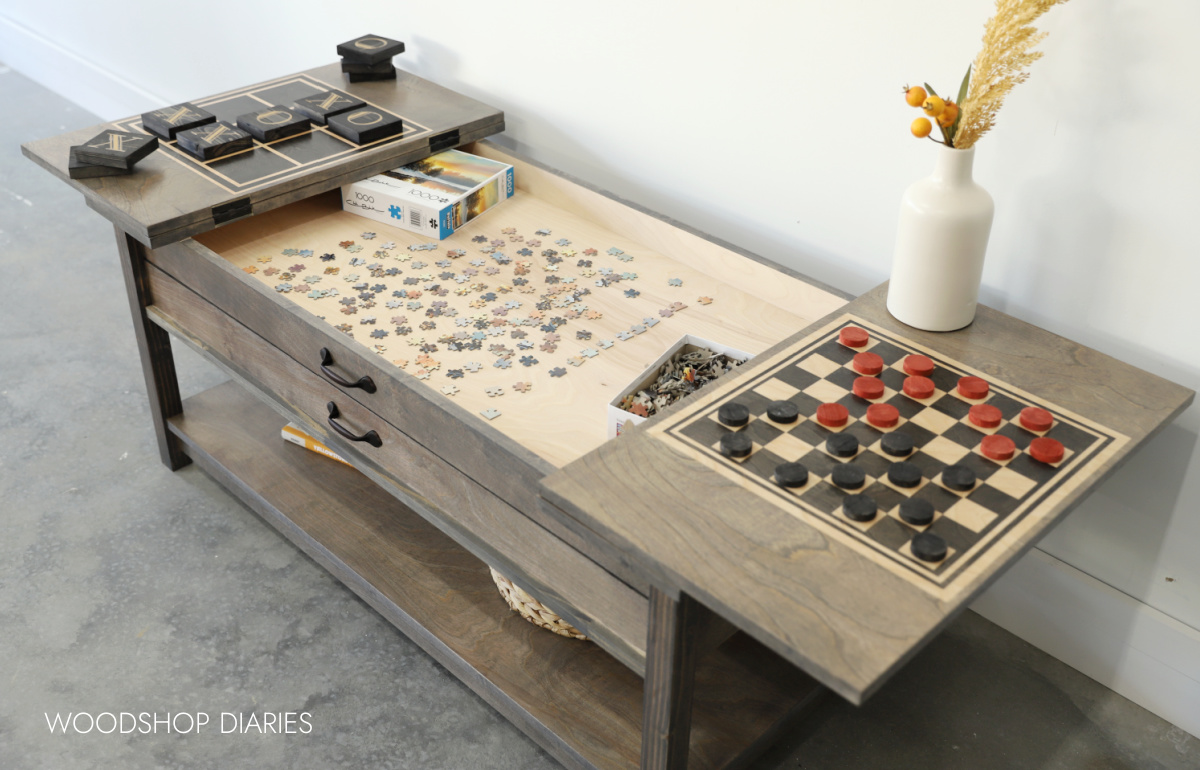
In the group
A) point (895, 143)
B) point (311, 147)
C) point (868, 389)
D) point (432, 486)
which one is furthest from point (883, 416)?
point (311, 147)

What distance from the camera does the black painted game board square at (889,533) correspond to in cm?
117

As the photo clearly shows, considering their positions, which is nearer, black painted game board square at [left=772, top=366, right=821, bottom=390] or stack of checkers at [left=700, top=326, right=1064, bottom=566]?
stack of checkers at [left=700, top=326, right=1064, bottom=566]

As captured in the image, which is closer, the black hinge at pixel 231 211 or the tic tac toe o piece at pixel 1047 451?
the tic tac toe o piece at pixel 1047 451

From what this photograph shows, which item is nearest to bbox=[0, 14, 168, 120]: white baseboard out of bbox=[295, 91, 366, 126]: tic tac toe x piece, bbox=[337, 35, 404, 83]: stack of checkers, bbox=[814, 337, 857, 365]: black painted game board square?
bbox=[337, 35, 404, 83]: stack of checkers

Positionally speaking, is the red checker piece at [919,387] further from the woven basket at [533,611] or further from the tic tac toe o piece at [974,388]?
the woven basket at [533,611]

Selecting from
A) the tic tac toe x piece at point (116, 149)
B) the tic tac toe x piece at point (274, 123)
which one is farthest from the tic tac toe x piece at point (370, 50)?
the tic tac toe x piece at point (116, 149)

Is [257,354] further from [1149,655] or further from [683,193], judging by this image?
[1149,655]

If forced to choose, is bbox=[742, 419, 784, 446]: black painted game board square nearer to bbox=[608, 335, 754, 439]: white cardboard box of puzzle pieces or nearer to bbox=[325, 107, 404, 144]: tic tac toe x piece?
bbox=[608, 335, 754, 439]: white cardboard box of puzzle pieces

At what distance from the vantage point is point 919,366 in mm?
1456

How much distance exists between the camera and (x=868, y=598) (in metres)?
1.10

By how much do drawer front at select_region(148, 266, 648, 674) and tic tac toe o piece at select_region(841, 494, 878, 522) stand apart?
30 cm

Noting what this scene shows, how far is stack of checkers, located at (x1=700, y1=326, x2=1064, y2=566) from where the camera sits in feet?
4.01

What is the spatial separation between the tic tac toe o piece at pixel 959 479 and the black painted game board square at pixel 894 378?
0.20 meters

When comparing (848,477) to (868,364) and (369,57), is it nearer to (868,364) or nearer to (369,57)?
(868,364)
